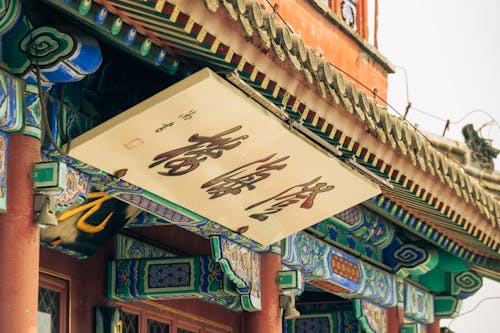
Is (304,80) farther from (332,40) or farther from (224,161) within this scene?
(332,40)

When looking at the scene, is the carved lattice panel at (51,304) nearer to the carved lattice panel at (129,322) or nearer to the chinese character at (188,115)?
the carved lattice panel at (129,322)

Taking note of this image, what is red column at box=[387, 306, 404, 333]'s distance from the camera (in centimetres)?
1355

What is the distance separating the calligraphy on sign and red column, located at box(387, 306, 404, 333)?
339 centimetres

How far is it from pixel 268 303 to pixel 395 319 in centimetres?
321

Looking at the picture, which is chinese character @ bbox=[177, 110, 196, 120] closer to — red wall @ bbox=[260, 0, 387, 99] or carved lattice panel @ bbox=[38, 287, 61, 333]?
carved lattice panel @ bbox=[38, 287, 61, 333]

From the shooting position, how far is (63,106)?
8.16 meters

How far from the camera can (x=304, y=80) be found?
8781 millimetres

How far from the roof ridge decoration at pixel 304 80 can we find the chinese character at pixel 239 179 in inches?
14.5

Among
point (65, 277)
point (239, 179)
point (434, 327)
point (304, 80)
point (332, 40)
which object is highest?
point (332, 40)

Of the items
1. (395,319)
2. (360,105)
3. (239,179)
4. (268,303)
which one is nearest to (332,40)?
(395,319)

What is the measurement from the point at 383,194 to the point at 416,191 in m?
0.41

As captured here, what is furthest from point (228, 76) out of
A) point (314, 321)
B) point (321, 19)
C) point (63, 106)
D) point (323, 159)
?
point (314, 321)

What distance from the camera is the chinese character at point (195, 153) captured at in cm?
841

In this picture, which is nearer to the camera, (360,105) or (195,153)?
(195,153)
